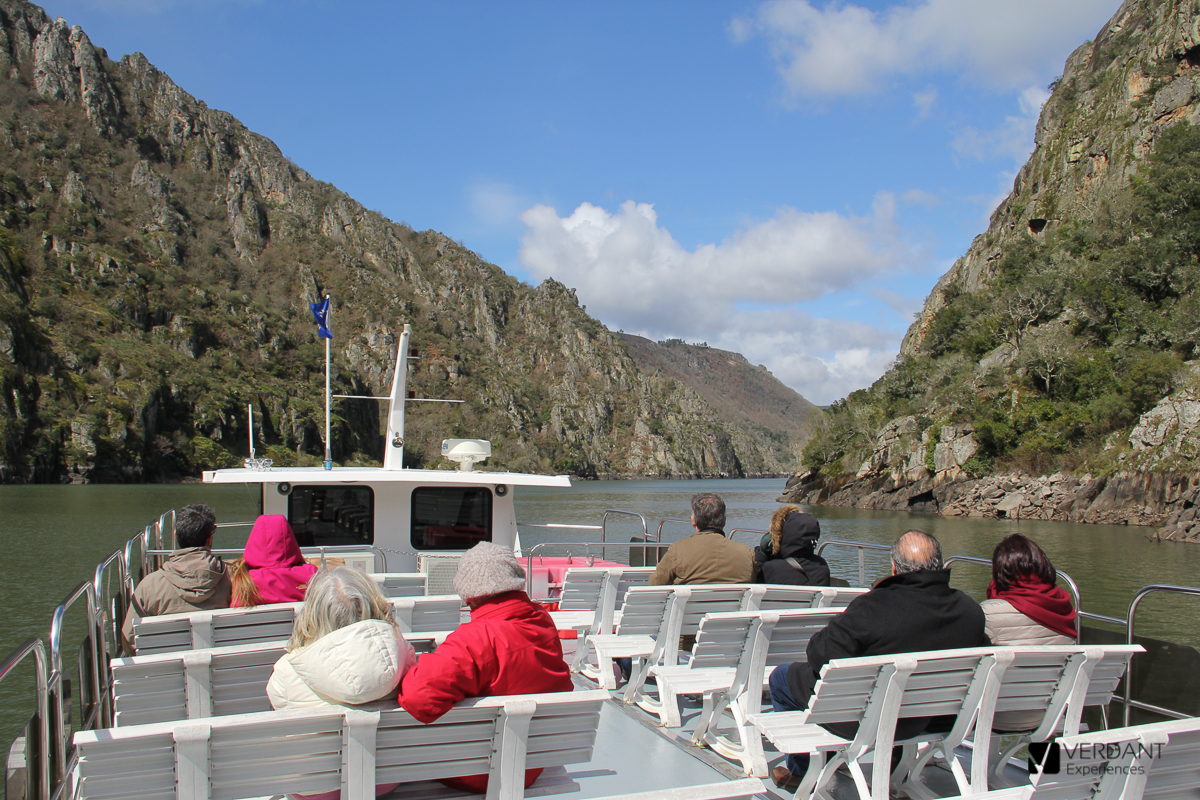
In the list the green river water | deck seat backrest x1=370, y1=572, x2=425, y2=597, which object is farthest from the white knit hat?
the green river water

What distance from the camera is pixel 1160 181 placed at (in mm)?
48688

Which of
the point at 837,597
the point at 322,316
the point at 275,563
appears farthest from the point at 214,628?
the point at 322,316

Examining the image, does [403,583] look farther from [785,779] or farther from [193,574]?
[785,779]

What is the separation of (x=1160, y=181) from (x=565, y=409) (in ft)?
447

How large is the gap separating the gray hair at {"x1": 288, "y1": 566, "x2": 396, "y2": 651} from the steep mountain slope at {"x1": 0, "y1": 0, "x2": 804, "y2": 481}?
2097 inches

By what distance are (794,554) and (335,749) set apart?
3.71 meters

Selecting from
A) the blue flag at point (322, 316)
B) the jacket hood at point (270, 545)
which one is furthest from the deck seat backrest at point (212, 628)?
the blue flag at point (322, 316)

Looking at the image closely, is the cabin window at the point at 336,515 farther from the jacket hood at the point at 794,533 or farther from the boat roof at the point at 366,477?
the jacket hood at the point at 794,533

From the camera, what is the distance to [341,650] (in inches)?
98.2

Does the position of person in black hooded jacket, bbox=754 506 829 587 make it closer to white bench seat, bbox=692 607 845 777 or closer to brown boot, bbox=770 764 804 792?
white bench seat, bbox=692 607 845 777

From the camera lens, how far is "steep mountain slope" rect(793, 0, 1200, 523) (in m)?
40.2

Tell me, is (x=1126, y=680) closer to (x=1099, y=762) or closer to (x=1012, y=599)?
(x=1012, y=599)

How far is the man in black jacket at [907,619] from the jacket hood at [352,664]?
6.17 feet

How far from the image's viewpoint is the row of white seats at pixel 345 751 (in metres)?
2.26
